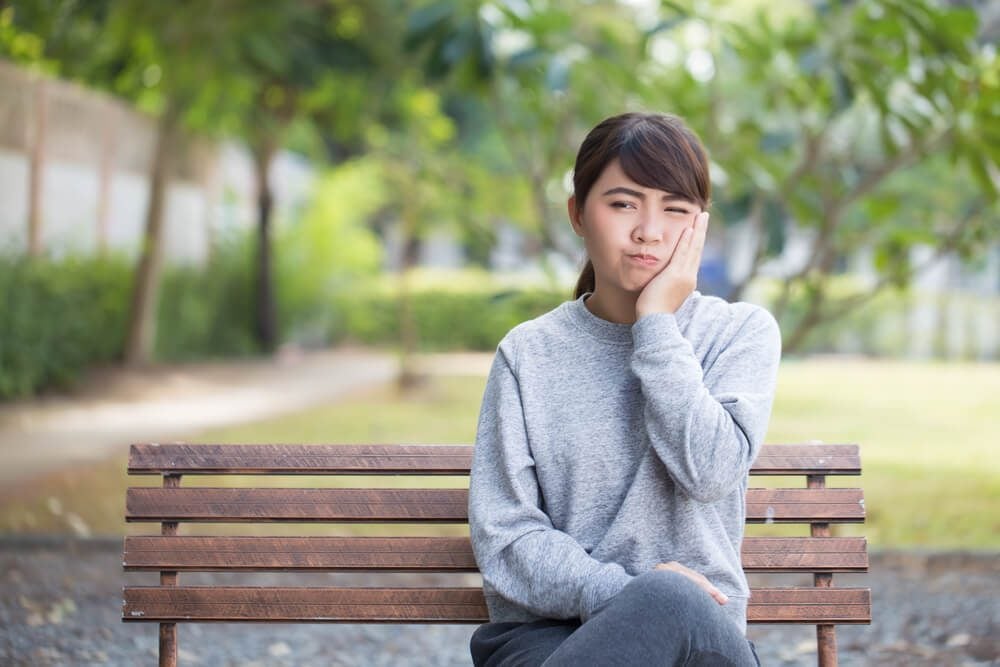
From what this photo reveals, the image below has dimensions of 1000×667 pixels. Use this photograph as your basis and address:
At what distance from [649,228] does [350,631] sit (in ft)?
9.87

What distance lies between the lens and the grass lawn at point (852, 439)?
23.1 ft

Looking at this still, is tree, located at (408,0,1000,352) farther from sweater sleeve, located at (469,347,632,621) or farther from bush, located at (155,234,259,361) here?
bush, located at (155,234,259,361)

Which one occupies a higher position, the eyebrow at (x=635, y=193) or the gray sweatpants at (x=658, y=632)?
the eyebrow at (x=635, y=193)

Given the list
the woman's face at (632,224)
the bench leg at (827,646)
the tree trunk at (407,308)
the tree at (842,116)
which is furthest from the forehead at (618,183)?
the tree trunk at (407,308)

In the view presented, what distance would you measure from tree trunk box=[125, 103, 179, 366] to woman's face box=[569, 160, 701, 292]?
1154cm

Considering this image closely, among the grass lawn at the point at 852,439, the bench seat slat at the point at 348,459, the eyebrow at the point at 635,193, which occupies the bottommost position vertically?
the grass lawn at the point at 852,439

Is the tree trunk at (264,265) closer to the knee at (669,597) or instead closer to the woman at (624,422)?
the woman at (624,422)

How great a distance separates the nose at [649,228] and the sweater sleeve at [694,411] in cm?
16

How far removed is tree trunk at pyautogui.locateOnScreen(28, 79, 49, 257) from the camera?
1191 cm

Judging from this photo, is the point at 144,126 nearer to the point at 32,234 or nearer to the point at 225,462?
the point at 32,234

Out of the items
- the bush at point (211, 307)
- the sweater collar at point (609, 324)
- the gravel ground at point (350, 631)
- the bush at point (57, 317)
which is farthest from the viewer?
the bush at point (211, 307)

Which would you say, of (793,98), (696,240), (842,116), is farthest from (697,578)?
(793,98)

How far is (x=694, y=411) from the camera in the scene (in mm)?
2303

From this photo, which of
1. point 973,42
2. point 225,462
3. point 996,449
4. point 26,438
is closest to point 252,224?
point 26,438
